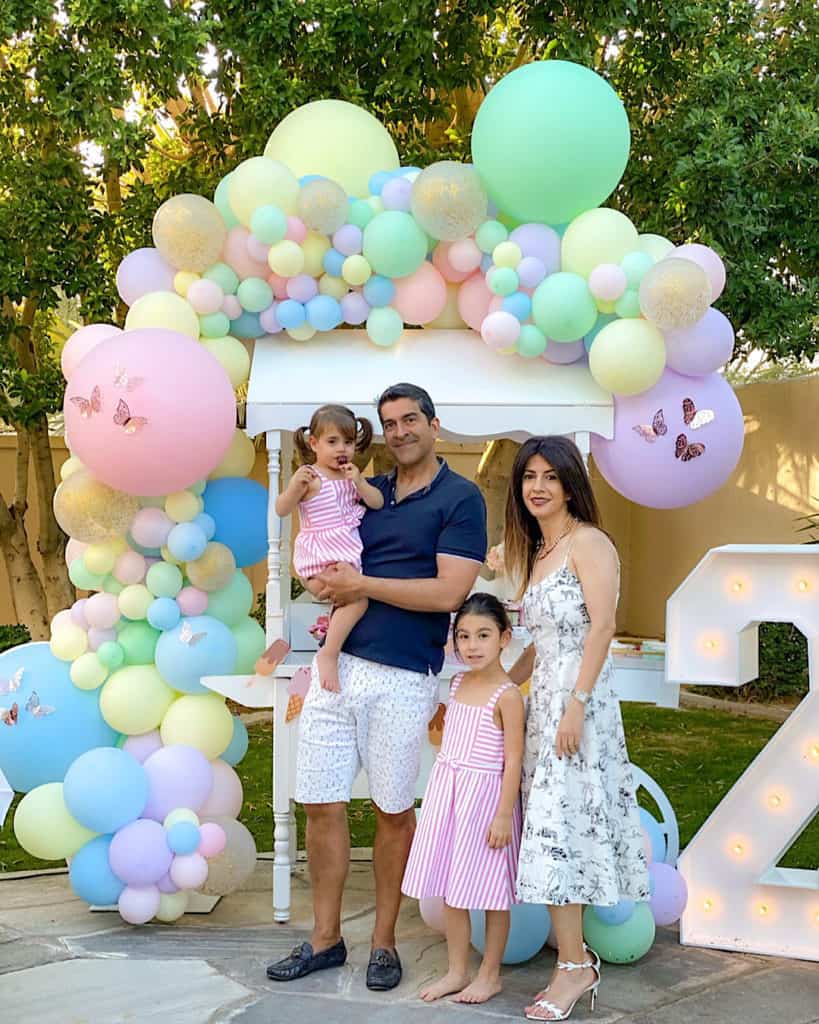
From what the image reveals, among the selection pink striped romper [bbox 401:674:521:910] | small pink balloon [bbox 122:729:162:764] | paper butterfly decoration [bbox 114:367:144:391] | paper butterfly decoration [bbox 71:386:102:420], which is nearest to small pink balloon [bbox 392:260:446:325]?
paper butterfly decoration [bbox 114:367:144:391]

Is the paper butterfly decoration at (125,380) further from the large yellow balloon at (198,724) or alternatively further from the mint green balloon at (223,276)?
the large yellow balloon at (198,724)

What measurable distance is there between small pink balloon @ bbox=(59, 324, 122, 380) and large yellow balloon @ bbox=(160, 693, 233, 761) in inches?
48.0

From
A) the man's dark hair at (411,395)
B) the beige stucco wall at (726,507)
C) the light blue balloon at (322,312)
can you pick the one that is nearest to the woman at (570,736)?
the man's dark hair at (411,395)

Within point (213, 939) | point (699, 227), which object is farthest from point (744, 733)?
point (213, 939)

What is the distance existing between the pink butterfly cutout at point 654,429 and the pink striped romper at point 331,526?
3.74ft

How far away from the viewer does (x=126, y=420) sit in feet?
13.1

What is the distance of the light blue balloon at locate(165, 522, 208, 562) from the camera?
423cm

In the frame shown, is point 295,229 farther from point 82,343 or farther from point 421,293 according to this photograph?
point 82,343

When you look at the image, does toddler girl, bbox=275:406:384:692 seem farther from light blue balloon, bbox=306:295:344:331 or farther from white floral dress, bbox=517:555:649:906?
light blue balloon, bbox=306:295:344:331

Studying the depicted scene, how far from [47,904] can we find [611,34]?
181 inches

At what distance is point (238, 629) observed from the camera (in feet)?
14.7

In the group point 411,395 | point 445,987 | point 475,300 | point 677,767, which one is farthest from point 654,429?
point 677,767

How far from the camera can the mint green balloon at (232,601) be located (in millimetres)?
4426

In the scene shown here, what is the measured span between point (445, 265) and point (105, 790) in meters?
2.11
